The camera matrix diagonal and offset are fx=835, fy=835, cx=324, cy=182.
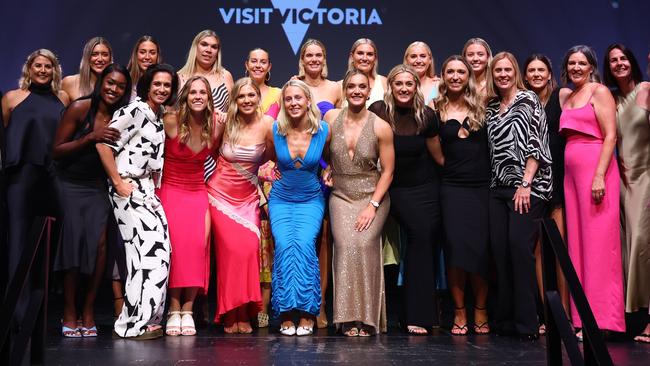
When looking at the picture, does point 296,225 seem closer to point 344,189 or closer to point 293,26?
point 344,189

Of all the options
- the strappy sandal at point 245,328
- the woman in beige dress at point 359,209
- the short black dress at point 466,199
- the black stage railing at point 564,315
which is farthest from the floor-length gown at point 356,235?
the black stage railing at point 564,315

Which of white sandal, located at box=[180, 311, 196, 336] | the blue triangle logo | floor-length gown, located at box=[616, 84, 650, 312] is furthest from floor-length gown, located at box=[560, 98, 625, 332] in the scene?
the blue triangle logo

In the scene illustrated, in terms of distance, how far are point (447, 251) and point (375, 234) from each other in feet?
1.57

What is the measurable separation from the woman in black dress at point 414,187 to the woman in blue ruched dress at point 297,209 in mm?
490

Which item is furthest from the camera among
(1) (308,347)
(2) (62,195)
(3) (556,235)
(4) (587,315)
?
(2) (62,195)

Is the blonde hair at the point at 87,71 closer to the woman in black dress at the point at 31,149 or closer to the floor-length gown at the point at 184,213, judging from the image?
the woman in black dress at the point at 31,149

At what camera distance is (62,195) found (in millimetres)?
5191

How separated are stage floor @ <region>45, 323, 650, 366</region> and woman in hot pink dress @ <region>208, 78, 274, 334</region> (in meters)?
0.21

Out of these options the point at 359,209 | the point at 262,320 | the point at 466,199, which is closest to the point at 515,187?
the point at 466,199

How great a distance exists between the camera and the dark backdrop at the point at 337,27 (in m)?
7.05

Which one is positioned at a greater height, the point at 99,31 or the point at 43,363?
the point at 99,31

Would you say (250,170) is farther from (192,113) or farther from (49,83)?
(49,83)

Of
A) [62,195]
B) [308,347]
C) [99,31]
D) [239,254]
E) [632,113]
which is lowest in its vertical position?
[308,347]

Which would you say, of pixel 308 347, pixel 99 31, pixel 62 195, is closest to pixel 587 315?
pixel 308 347
